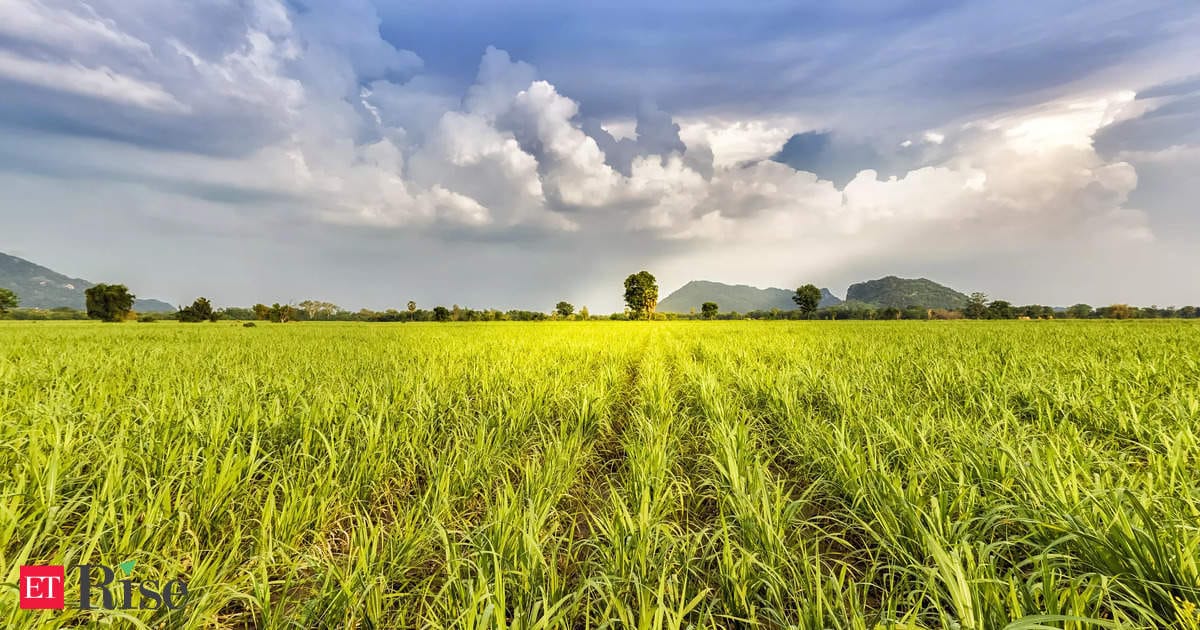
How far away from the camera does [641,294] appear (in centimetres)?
8519

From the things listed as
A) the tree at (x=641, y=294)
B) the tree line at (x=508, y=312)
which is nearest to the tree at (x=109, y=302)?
the tree line at (x=508, y=312)

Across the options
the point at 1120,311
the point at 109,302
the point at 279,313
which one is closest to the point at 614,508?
the point at 279,313

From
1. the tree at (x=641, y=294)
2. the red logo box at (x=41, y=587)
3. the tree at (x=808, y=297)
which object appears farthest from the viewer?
the tree at (x=808, y=297)

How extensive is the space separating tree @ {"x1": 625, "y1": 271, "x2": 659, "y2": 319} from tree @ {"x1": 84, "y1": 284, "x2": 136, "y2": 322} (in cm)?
7757

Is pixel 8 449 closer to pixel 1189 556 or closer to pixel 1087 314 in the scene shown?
pixel 1189 556

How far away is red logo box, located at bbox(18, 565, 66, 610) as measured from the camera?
1.45 metres

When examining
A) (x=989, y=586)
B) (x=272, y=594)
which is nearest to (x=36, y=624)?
(x=272, y=594)

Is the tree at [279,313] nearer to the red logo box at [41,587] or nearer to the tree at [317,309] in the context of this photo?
the tree at [317,309]

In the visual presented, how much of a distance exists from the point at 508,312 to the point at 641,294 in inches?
1067

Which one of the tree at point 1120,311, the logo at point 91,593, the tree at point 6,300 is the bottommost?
the logo at point 91,593

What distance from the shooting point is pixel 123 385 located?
480cm

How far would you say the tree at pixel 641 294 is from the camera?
8456 centimetres

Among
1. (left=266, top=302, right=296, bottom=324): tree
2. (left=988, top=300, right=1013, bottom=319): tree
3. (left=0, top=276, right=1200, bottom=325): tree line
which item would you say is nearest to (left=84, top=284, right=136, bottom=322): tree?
(left=0, top=276, right=1200, bottom=325): tree line

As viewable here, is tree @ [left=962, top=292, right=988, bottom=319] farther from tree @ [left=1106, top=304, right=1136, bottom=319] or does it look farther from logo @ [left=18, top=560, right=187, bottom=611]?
logo @ [left=18, top=560, right=187, bottom=611]
